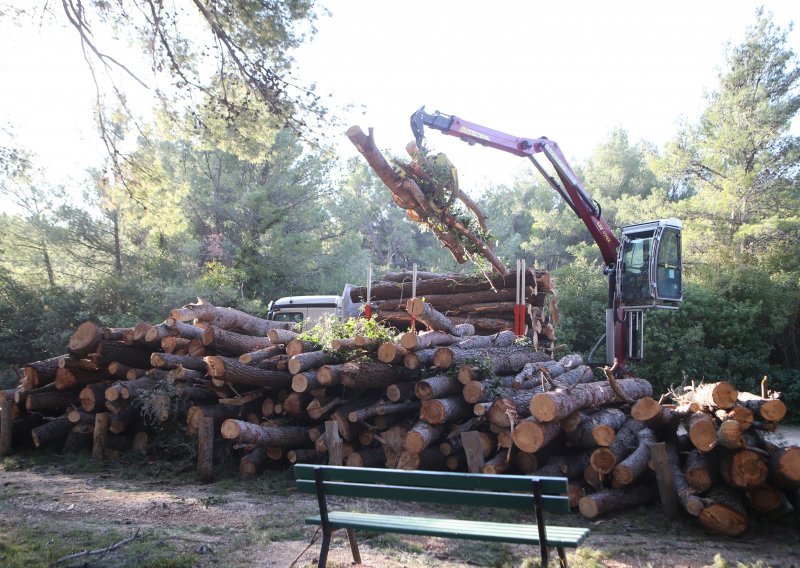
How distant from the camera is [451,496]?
3.82 metres

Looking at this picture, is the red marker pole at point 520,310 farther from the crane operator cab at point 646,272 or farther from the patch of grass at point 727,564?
the patch of grass at point 727,564

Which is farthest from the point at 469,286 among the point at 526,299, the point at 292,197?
the point at 292,197

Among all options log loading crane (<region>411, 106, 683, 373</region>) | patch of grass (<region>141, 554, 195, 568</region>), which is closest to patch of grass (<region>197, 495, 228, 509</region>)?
patch of grass (<region>141, 554, 195, 568</region>)

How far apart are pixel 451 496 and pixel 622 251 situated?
9094mm

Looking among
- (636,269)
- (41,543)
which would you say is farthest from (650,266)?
(41,543)

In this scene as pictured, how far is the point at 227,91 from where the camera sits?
9.82m

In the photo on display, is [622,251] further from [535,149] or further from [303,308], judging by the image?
[303,308]

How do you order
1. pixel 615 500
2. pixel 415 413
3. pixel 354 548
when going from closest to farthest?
pixel 354 548, pixel 615 500, pixel 415 413

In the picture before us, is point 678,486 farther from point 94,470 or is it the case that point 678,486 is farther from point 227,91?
point 227,91

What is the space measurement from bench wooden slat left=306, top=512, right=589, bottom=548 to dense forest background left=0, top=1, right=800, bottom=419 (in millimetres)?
6733

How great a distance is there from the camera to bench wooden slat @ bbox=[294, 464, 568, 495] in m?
3.48

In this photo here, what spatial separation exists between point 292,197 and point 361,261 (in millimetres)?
4734

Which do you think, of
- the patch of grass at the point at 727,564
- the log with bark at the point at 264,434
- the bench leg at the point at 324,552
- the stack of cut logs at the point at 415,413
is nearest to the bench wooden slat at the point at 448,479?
the bench leg at the point at 324,552

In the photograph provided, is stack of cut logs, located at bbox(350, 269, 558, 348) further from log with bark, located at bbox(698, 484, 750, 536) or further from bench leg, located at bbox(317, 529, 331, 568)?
bench leg, located at bbox(317, 529, 331, 568)
